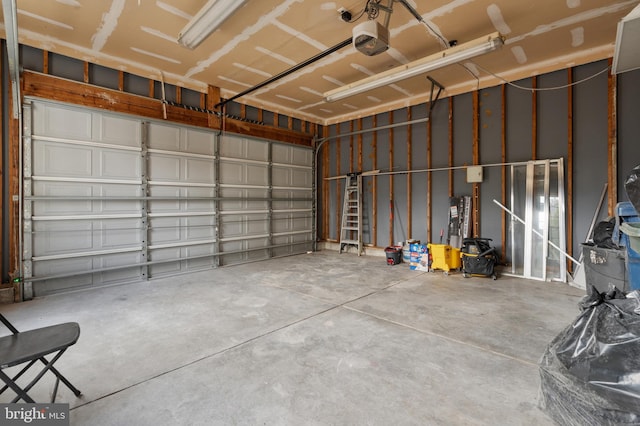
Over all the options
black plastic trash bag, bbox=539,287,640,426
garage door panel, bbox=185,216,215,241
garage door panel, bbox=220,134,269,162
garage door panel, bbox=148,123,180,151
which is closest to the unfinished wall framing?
garage door panel, bbox=220,134,269,162

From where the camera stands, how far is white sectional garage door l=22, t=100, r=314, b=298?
4.02 meters

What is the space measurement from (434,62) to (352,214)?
3.86m

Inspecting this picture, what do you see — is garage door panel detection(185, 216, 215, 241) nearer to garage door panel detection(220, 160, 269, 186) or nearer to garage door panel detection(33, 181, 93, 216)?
garage door panel detection(220, 160, 269, 186)

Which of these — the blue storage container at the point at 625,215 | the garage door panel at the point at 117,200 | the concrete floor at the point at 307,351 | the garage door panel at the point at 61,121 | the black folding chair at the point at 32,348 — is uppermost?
the garage door panel at the point at 61,121

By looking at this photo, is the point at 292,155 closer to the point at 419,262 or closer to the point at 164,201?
the point at 164,201

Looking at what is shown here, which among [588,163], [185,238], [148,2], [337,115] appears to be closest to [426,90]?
[337,115]

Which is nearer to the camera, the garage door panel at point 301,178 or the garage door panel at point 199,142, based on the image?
the garage door panel at point 199,142

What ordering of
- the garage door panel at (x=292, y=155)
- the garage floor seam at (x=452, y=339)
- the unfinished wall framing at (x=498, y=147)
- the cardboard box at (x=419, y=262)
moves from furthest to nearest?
the garage door panel at (x=292, y=155) → the cardboard box at (x=419, y=262) → the unfinished wall framing at (x=498, y=147) → the garage floor seam at (x=452, y=339)

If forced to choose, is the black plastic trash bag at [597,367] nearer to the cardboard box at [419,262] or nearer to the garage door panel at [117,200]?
the cardboard box at [419,262]

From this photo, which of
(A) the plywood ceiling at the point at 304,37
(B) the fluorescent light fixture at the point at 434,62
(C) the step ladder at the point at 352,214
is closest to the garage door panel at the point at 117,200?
(A) the plywood ceiling at the point at 304,37

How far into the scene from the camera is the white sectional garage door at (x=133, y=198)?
4.02m

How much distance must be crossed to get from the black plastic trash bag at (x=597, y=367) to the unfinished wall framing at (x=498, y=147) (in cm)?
375

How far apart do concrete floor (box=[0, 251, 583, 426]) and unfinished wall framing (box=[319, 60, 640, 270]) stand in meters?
1.62

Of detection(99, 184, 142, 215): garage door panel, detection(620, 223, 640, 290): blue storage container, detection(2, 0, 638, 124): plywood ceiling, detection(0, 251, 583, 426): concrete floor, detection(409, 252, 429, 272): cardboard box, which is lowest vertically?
detection(0, 251, 583, 426): concrete floor
